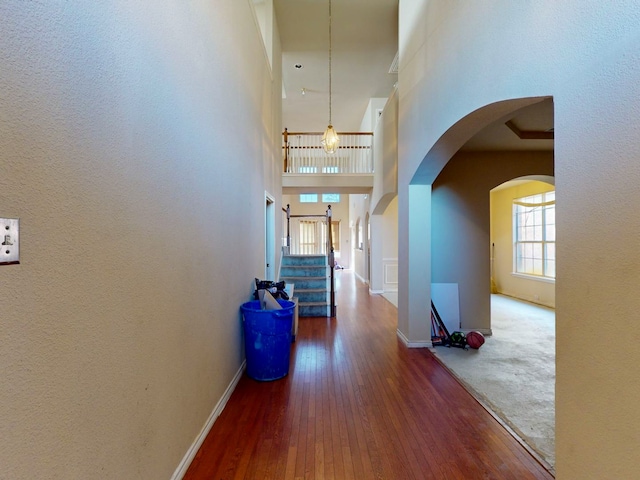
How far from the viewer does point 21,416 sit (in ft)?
2.73

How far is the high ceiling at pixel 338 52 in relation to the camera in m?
5.33

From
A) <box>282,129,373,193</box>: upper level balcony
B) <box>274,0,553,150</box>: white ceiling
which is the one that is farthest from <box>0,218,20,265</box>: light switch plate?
<box>282,129,373,193</box>: upper level balcony

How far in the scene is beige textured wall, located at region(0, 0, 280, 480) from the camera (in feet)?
2.76

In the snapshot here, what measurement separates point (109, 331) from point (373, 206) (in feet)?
21.6

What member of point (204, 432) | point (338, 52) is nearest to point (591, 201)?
point (204, 432)

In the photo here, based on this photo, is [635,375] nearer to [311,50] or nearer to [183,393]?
[183,393]

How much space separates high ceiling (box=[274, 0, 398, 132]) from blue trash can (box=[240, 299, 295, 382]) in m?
5.18

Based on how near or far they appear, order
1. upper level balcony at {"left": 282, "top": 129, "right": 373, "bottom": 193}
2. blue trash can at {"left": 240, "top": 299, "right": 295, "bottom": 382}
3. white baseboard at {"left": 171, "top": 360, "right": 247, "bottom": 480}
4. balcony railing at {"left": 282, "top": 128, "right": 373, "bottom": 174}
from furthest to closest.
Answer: balcony railing at {"left": 282, "top": 128, "right": 373, "bottom": 174}
upper level balcony at {"left": 282, "top": 129, "right": 373, "bottom": 193}
blue trash can at {"left": 240, "top": 299, "right": 295, "bottom": 382}
white baseboard at {"left": 171, "top": 360, "right": 247, "bottom": 480}

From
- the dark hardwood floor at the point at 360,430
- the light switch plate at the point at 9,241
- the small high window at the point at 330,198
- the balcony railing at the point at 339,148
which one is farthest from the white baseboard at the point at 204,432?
the small high window at the point at 330,198

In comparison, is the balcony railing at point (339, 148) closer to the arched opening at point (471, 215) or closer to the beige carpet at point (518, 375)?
the arched opening at point (471, 215)

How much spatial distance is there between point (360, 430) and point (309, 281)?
3.78 m

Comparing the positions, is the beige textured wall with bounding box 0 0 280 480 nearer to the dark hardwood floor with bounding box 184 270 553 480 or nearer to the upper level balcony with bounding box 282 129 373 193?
the dark hardwood floor with bounding box 184 270 553 480

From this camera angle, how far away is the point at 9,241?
0.80 meters

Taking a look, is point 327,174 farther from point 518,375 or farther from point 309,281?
point 518,375
